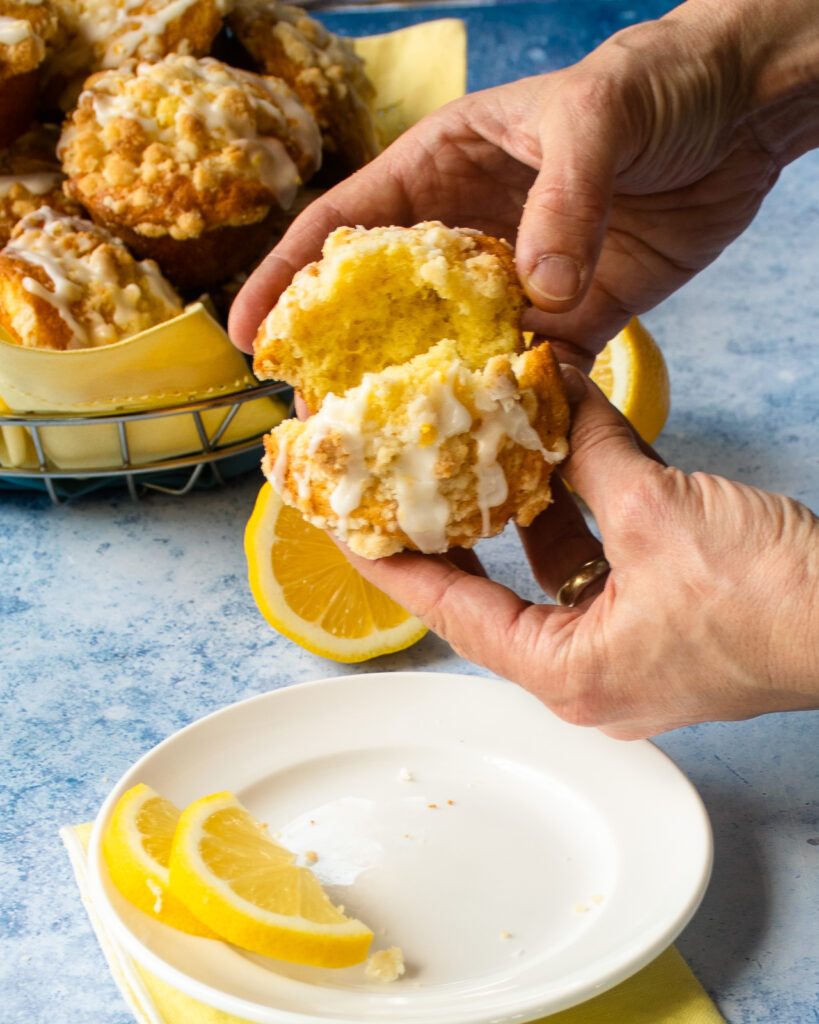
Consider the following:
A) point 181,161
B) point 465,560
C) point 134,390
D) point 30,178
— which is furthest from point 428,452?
point 30,178

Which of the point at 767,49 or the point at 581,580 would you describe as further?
the point at 767,49

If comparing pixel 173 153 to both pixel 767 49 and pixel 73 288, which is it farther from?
pixel 767 49

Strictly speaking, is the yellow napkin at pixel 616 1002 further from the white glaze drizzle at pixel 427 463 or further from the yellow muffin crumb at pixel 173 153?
the yellow muffin crumb at pixel 173 153

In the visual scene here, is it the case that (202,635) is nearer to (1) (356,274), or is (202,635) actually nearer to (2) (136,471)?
(2) (136,471)

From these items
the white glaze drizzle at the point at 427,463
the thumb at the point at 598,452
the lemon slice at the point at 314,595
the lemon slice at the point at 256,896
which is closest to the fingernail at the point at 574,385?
the thumb at the point at 598,452

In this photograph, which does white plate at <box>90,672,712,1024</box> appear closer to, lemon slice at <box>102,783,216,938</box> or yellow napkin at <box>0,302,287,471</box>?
lemon slice at <box>102,783,216,938</box>

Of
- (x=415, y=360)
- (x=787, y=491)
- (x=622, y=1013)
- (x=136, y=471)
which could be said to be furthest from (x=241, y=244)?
(x=622, y=1013)

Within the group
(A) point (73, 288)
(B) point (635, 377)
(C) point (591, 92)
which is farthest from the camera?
(B) point (635, 377)
